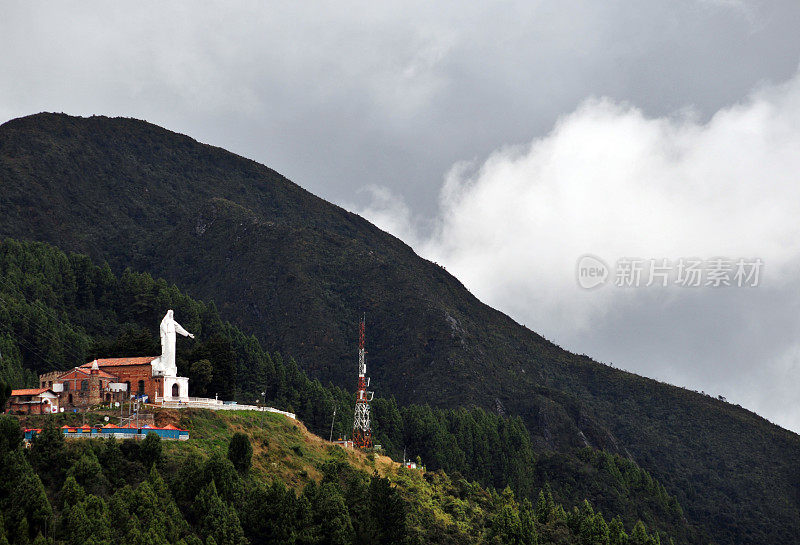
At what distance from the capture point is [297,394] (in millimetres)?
136500

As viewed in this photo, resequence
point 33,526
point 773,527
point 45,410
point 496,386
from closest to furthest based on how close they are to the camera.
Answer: point 33,526 < point 45,410 < point 773,527 < point 496,386

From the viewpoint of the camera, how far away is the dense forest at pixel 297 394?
5064 inches

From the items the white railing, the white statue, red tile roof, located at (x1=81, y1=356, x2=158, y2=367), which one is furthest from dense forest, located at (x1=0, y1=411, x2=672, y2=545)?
red tile roof, located at (x1=81, y1=356, x2=158, y2=367)

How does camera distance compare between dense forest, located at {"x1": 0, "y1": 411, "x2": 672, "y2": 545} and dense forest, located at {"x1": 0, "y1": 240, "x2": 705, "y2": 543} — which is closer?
dense forest, located at {"x1": 0, "y1": 411, "x2": 672, "y2": 545}

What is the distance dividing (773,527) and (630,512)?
1478 inches

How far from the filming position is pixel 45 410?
81188mm

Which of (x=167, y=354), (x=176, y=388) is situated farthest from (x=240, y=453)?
(x=167, y=354)

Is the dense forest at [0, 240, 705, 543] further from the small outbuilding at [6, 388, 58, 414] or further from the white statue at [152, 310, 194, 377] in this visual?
the small outbuilding at [6, 388, 58, 414]

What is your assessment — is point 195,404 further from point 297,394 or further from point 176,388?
point 297,394

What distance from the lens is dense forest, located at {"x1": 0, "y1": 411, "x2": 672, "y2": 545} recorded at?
2416 inches

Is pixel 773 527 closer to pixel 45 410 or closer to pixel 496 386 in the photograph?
pixel 496 386

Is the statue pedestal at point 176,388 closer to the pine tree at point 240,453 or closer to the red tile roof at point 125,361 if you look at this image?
the red tile roof at point 125,361

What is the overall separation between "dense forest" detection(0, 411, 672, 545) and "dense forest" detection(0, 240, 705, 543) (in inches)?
1639

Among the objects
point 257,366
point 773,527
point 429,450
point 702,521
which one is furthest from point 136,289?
point 773,527
